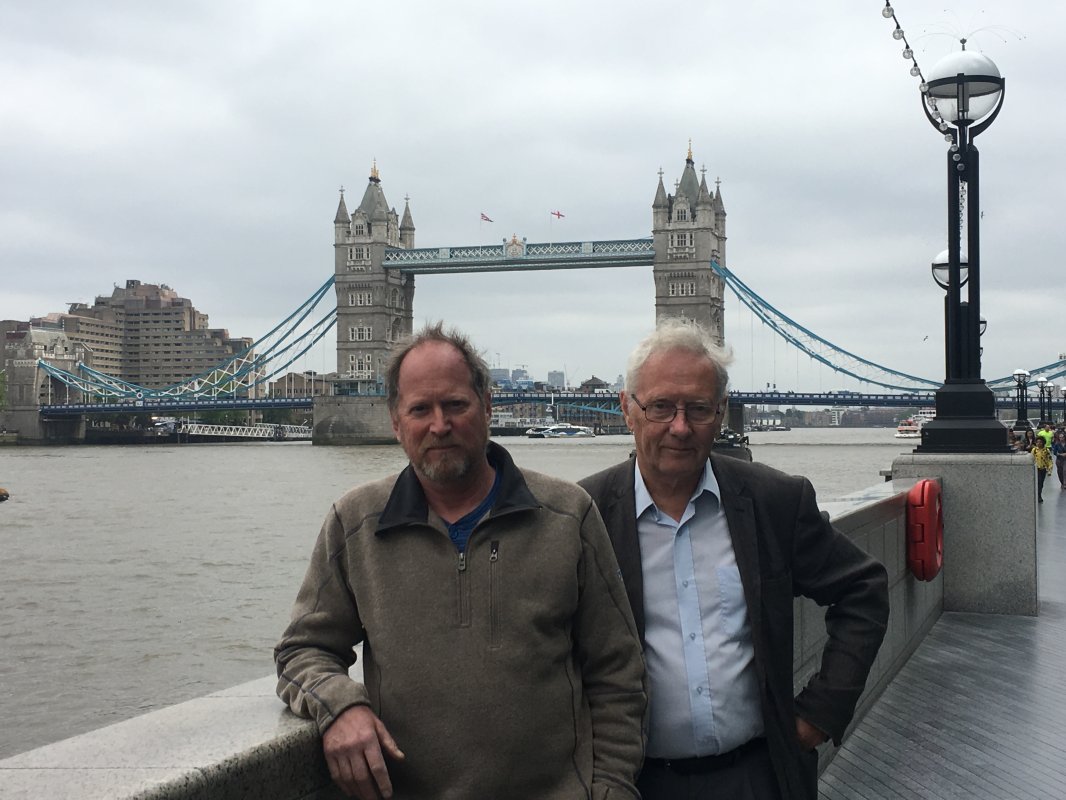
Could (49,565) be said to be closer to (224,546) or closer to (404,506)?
(224,546)

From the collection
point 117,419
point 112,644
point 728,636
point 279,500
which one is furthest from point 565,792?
point 117,419

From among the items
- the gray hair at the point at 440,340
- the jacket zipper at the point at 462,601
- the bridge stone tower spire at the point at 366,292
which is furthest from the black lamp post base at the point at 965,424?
the bridge stone tower spire at the point at 366,292

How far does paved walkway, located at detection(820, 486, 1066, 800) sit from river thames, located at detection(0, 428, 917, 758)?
3.10 metres

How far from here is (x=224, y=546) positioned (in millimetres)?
13328

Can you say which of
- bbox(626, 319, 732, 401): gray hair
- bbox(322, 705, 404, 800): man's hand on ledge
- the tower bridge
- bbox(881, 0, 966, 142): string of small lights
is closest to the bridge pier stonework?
the tower bridge

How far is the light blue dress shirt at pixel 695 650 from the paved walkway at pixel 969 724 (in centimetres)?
109

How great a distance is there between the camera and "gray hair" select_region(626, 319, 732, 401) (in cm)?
173

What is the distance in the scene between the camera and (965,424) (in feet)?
15.9

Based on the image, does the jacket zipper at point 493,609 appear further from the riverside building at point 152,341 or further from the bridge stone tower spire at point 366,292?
the riverside building at point 152,341

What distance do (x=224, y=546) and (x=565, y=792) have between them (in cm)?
1247

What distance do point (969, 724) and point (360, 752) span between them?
88.0 inches

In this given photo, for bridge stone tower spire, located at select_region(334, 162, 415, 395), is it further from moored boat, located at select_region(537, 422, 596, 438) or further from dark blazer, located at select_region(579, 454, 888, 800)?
dark blazer, located at select_region(579, 454, 888, 800)

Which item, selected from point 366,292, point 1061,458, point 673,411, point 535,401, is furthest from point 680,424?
point 366,292

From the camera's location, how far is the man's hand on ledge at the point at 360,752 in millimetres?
1364
